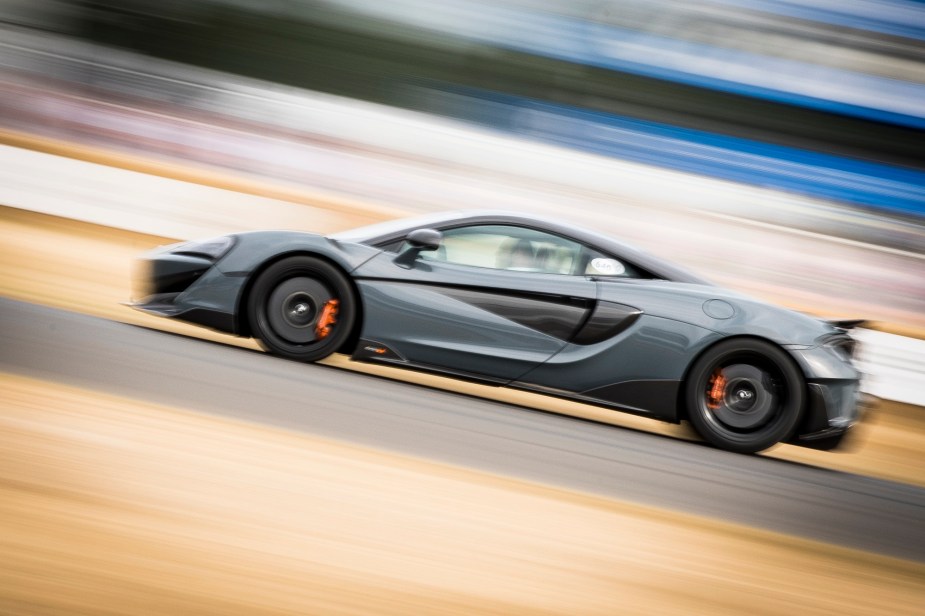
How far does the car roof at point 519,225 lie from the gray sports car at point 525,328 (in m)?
0.11

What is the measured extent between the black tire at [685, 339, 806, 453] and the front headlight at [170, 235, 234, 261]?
2.52 m

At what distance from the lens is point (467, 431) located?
15.3 ft

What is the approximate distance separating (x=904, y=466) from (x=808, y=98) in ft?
25.5

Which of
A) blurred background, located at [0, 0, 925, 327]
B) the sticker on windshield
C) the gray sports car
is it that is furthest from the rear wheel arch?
blurred background, located at [0, 0, 925, 327]

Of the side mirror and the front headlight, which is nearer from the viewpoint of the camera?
the side mirror

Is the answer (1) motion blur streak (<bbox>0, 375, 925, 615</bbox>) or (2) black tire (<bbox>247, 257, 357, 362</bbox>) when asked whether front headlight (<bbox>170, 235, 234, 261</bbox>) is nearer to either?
(2) black tire (<bbox>247, 257, 357, 362</bbox>)

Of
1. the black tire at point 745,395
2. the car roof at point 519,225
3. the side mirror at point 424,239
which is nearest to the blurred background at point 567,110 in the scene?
the car roof at point 519,225

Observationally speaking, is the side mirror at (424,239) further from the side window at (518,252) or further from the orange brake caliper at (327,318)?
the orange brake caliper at (327,318)

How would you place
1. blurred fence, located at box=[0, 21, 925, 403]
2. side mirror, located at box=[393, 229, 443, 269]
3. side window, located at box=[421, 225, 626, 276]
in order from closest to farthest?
side mirror, located at box=[393, 229, 443, 269] < side window, located at box=[421, 225, 626, 276] < blurred fence, located at box=[0, 21, 925, 403]

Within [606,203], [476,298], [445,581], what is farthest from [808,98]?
[445,581]

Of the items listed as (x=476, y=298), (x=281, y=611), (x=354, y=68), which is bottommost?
(x=281, y=611)

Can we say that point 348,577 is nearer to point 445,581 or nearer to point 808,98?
point 445,581

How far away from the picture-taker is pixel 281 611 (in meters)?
2.43

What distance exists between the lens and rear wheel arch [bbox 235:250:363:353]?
5.39 m
